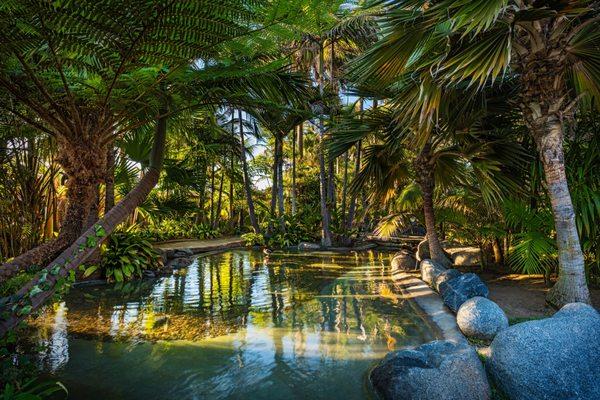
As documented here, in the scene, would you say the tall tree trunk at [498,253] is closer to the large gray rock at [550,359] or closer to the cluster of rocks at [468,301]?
the cluster of rocks at [468,301]

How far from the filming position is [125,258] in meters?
7.00

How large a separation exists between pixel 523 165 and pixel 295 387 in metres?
4.38

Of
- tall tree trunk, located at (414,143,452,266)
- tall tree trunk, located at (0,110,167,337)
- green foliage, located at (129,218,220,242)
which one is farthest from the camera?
green foliage, located at (129,218,220,242)

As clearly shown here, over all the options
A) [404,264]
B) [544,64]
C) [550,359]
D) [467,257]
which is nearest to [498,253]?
[467,257]

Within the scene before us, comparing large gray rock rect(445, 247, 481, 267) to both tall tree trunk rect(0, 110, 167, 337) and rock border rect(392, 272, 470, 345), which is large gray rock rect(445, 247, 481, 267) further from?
tall tree trunk rect(0, 110, 167, 337)

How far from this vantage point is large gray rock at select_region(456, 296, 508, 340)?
333 cm

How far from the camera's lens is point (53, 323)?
420cm

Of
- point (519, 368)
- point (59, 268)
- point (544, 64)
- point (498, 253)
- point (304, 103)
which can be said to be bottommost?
point (519, 368)

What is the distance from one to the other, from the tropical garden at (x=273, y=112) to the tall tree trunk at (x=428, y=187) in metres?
0.03

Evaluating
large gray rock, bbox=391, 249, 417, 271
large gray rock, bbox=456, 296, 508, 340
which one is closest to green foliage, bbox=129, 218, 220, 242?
large gray rock, bbox=391, 249, 417, 271

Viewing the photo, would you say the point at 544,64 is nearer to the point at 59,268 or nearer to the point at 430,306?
the point at 430,306

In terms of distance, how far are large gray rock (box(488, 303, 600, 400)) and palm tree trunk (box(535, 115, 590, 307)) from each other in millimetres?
1040

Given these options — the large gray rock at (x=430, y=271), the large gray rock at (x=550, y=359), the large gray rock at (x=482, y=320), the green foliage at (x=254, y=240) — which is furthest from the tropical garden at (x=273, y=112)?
the green foliage at (x=254, y=240)

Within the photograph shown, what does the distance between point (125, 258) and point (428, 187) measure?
20.0 ft
